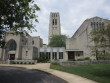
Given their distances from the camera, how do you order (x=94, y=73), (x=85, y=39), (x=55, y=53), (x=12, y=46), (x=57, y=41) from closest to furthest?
(x=94, y=73) → (x=12, y=46) → (x=85, y=39) → (x=55, y=53) → (x=57, y=41)

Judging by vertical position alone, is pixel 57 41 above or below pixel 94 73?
above

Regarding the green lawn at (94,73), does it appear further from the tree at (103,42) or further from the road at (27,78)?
the road at (27,78)

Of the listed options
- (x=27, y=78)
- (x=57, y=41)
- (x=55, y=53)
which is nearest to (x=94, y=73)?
(x=27, y=78)

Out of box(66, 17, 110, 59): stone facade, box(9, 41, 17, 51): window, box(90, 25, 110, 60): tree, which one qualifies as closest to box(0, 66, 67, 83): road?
box(90, 25, 110, 60): tree

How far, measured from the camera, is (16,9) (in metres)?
9.38

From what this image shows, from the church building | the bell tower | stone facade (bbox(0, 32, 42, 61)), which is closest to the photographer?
stone facade (bbox(0, 32, 42, 61))

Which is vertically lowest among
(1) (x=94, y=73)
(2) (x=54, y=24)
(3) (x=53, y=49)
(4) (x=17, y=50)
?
(1) (x=94, y=73)

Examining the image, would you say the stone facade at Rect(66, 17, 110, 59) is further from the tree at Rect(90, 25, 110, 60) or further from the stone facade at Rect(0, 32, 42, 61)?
the tree at Rect(90, 25, 110, 60)

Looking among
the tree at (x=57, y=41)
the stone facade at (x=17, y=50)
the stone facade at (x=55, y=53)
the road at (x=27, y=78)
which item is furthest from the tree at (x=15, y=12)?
the tree at (x=57, y=41)

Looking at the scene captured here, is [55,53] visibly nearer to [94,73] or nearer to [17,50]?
[17,50]

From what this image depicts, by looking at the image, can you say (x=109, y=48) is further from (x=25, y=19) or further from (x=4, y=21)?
(x=4, y=21)

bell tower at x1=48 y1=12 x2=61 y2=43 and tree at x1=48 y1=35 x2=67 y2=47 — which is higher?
bell tower at x1=48 y1=12 x2=61 y2=43

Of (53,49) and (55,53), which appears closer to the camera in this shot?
(55,53)

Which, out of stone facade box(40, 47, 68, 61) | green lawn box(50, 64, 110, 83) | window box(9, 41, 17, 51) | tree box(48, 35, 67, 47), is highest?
tree box(48, 35, 67, 47)
